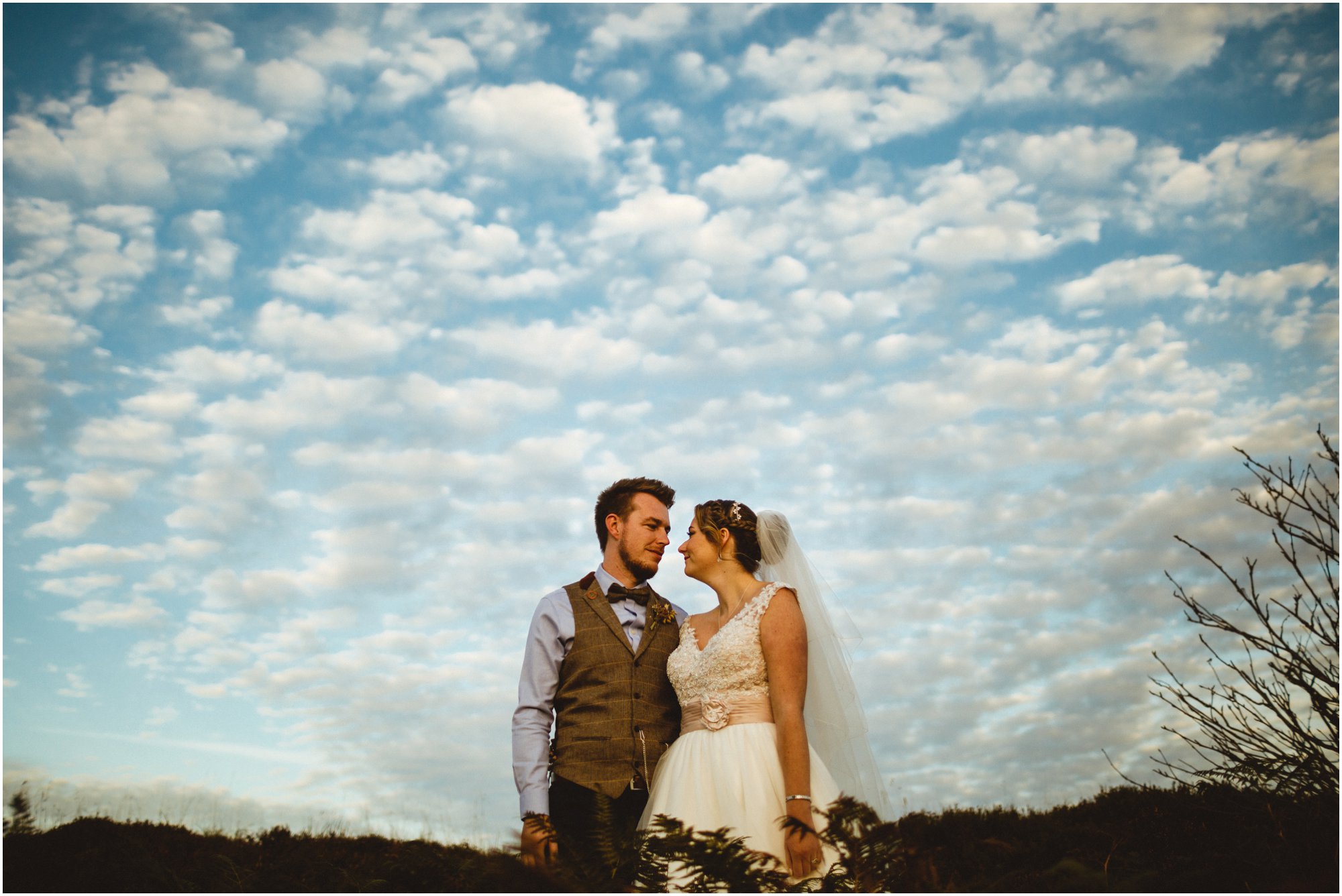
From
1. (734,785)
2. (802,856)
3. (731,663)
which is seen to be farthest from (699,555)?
(802,856)

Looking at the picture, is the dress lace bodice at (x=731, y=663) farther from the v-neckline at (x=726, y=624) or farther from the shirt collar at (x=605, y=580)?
the shirt collar at (x=605, y=580)

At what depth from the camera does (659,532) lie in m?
5.80

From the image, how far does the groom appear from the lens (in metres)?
4.68

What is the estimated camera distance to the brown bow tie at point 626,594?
538 cm

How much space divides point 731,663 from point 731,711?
0.89 ft

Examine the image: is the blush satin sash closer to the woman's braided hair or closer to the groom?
the groom

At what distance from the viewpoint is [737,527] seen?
5.64 metres

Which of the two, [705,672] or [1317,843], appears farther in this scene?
[705,672]

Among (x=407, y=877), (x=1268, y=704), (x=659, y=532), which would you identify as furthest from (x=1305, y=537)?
(x=407, y=877)

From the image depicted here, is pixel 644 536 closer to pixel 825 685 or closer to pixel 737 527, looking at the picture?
pixel 737 527

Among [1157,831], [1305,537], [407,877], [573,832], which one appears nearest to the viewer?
[407,877]

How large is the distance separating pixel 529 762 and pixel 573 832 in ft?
1.48

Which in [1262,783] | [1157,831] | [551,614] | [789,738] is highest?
[551,614]

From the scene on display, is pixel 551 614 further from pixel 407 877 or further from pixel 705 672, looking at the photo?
pixel 407 877
